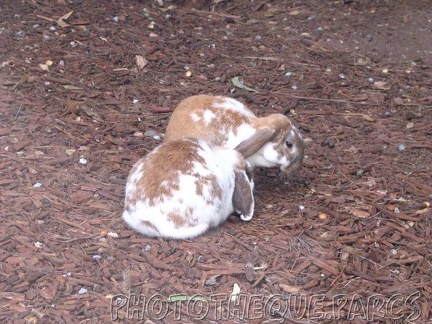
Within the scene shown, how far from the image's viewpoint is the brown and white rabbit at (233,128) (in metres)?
6.41

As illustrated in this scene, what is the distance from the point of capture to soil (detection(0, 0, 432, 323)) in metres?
5.13

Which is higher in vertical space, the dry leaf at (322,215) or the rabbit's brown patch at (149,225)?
the rabbit's brown patch at (149,225)

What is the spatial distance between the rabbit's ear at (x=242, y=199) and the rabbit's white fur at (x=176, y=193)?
5.8 inches

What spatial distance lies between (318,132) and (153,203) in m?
2.39

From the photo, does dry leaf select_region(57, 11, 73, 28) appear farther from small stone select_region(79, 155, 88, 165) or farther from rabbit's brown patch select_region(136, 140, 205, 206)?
rabbit's brown patch select_region(136, 140, 205, 206)

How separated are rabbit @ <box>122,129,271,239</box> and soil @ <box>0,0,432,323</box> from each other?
12cm

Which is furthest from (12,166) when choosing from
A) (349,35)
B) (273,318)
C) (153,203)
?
(349,35)

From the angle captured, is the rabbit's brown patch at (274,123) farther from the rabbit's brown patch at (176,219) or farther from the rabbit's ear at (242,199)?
the rabbit's brown patch at (176,219)

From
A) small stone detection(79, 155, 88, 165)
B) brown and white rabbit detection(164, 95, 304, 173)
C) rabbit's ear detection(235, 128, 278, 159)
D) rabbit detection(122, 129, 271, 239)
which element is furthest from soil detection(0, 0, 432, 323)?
rabbit's ear detection(235, 128, 278, 159)

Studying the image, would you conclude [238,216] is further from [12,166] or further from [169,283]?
[12,166]

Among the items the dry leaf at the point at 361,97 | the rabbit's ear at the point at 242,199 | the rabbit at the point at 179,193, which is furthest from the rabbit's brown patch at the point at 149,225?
the dry leaf at the point at 361,97

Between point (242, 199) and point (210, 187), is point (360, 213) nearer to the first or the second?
point (242, 199)

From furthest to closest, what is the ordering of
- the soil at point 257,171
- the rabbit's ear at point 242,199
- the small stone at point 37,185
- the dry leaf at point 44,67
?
the dry leaf at point 44,67 → the small stone at point 37,185 → the rabbit's ear at point 242,199 → the soil at point 257,171

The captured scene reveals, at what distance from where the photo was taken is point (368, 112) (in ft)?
25.7
